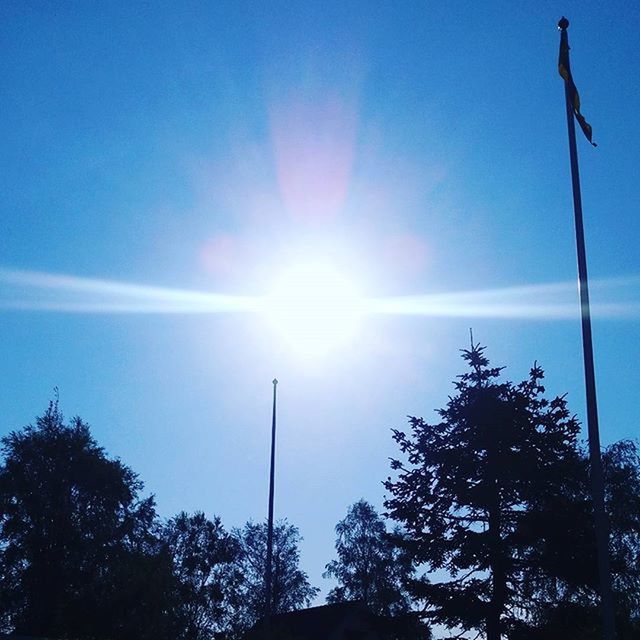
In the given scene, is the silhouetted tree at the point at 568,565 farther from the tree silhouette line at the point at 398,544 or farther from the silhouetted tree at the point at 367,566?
the silhouetted tree at the point at 367,566

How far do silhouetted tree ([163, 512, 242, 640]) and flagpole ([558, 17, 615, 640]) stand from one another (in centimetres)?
4583

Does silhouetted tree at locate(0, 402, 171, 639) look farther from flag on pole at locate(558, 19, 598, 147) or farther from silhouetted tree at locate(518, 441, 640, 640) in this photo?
flag on pole at locate(558, 19, 598, 147)

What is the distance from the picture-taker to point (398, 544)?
33.6 m

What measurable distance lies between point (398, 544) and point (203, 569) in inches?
1268

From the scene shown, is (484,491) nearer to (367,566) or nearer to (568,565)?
(568,565)

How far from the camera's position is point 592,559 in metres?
30.5

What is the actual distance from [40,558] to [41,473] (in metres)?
4.41

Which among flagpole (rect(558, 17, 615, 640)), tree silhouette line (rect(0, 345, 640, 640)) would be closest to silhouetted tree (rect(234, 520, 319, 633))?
tree silhouette line (rect(0, 345, 640, 640))

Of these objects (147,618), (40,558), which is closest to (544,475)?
(147,618)

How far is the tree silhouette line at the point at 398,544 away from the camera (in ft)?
102

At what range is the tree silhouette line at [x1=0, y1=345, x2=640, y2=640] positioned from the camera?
31.1 meters

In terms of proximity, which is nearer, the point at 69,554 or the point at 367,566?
the point at 69,554

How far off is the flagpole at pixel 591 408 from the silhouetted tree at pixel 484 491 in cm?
1367

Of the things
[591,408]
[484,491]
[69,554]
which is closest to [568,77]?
[591,408]
